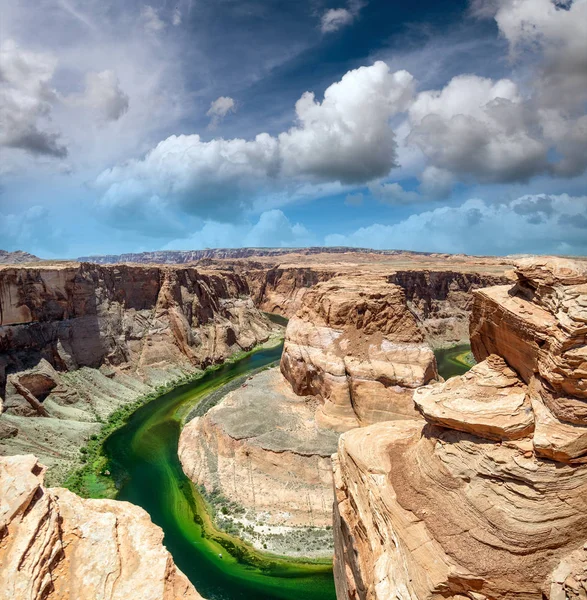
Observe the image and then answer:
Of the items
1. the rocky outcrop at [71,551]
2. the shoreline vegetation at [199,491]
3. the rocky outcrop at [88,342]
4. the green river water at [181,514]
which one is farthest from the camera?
the rocky outcrop at [88,342]

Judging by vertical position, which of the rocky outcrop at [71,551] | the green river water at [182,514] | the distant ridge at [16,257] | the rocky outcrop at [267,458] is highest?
the distant ridge at [16,257]

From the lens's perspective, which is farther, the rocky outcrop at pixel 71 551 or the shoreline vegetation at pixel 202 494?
the shoreline vegetation at pixel 202 494

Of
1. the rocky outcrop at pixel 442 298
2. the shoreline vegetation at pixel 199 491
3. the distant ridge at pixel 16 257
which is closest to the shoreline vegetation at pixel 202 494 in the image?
the shoreline vegetation at pixel 199 491

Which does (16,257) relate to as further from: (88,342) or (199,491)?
(199,491)

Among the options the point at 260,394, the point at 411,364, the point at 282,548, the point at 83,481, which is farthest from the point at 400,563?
the point at 83,481

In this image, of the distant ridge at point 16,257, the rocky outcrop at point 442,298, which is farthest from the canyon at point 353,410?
the distant ridge at point 16,257

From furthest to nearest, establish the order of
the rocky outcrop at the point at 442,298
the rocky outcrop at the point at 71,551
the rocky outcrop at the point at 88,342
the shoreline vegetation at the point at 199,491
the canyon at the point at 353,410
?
the rocky outcrop at the point at 442,298 → the rocky outcrop at the point at 88,342 → the shoreline vegetation at the point at 199,491 → the canyon at the point at 353,410 → the rocky outcrop at the point at 71,551

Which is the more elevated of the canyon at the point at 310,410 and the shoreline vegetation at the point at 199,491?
the canyon at the point at 310,410

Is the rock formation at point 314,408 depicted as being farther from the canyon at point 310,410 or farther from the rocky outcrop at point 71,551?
the rocky outcrop at point 71,551
